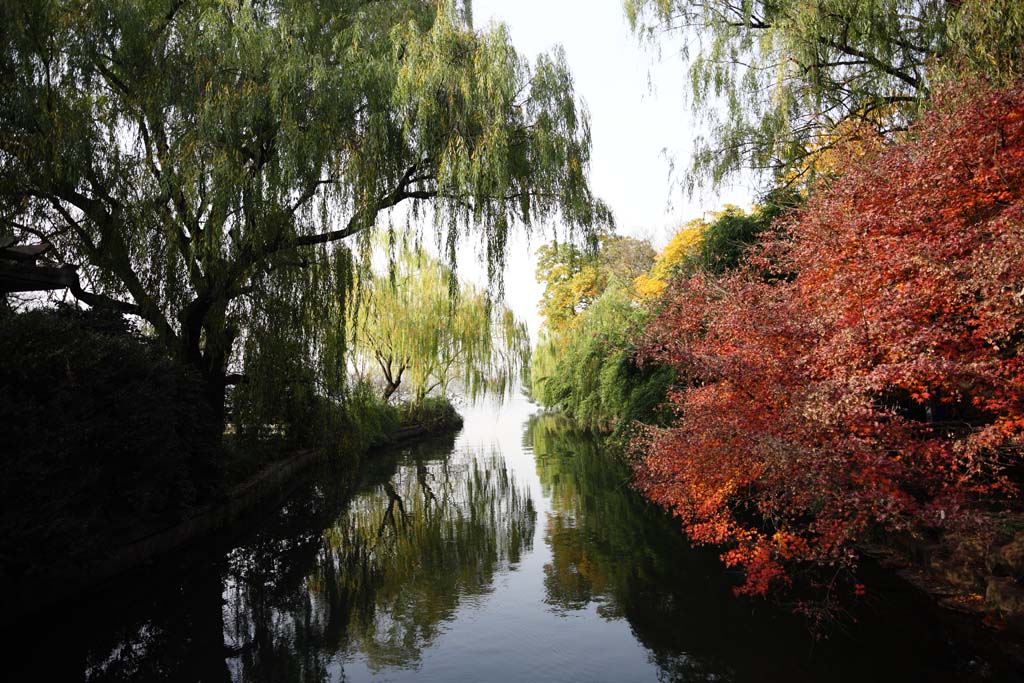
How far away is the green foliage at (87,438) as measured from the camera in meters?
5.35

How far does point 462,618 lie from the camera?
600 centimetres

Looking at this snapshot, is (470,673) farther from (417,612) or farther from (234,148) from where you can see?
(234,148)

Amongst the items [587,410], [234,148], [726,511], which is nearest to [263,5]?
[234,148]

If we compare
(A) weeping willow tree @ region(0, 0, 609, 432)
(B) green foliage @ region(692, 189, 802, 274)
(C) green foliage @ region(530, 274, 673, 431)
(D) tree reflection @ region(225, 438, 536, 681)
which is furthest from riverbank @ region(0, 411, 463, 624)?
(B) green foliage @ region(692, 189, 802, 274)

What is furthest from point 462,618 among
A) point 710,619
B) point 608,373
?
point 608,373

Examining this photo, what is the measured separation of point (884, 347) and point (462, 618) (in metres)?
4.23

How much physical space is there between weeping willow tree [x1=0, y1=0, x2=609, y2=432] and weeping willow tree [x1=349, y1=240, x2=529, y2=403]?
900 centimetres

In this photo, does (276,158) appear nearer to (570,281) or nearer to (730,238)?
(730,238)

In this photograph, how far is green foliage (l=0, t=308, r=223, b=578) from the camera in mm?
5348

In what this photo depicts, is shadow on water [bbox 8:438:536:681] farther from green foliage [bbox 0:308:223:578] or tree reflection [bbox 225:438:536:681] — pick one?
green foliage [bbox 0:308:223:578]

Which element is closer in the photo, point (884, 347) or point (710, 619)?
point (884, 347)

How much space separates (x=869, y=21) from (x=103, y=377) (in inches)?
370

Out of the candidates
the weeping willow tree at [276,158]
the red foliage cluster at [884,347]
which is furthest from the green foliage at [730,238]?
the red foliage cluster at [884,347]

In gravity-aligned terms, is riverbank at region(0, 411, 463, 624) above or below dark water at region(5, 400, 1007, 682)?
above
